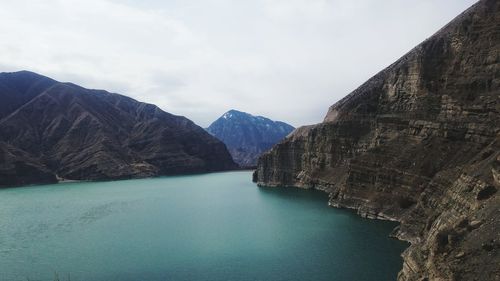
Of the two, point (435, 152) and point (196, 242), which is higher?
point (435, 152)

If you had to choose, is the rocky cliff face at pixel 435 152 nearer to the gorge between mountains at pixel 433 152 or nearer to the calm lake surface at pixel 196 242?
the gorge between mountains at pixel 433 152

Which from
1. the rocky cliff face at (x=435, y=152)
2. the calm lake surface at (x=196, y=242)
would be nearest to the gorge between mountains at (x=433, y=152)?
the rocky cliff face at (x=435, y=152)

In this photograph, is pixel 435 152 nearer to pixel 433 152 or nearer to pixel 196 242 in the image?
pixel 433 152

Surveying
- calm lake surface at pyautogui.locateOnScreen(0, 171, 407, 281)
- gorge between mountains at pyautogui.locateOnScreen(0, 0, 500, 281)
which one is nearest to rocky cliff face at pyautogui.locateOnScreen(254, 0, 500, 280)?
gorge between mountains at pyautogui.locateOnScreen(0, 0, 500, 281)

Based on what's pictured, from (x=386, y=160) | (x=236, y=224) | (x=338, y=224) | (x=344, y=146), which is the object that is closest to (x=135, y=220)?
(x=236, y=224)

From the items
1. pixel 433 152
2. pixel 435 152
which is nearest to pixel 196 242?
pixel 433 152

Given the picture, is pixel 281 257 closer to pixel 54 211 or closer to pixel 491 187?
pixel 491 187
